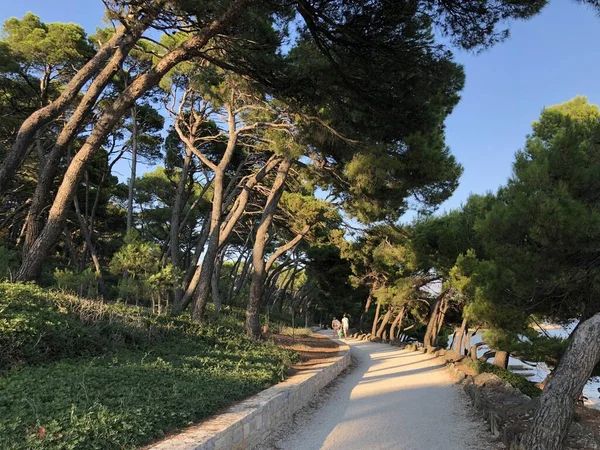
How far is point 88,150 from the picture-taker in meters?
7.50

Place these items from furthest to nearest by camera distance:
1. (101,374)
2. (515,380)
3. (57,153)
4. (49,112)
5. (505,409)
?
(515,380), (49,112), (57,153), (505,409), (101,374)

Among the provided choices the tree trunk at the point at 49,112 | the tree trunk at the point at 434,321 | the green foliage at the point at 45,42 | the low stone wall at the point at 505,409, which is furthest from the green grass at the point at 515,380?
the green foliage at the point at 45,42

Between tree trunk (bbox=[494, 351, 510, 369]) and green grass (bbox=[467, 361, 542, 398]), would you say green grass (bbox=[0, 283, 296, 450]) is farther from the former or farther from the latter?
tree trunk (bbox=[494, 351, 510, 369])

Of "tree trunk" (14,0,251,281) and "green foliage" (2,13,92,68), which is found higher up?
"green foliage" (2,13,92,68)

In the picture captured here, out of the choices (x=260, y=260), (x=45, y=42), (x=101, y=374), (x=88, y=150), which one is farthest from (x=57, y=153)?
(x=45, y=42)

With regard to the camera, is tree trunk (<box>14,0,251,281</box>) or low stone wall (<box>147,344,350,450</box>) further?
tree trunk (<box>14,0,251,281</box>)

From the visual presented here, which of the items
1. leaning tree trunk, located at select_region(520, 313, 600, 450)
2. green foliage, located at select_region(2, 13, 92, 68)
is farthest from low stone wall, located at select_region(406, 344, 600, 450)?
green foliage, located at select_region(2, 13, 92, 68)

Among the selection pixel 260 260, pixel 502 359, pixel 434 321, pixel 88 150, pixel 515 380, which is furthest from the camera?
pixel 434 321

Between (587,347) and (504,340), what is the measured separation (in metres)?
5.06

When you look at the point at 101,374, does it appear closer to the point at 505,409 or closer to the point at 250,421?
the point at 250,421

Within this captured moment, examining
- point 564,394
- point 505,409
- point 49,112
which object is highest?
point 49,112

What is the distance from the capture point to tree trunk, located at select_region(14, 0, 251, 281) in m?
7.21

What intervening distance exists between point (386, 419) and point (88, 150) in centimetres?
647

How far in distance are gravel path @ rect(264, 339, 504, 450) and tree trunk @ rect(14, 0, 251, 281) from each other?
494 centimetres
